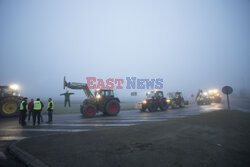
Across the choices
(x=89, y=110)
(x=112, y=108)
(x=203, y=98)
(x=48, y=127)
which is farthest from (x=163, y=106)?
(x=48, y=127)

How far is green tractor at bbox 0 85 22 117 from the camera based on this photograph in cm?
1127

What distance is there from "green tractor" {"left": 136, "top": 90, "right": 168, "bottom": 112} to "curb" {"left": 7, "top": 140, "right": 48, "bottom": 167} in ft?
42.1

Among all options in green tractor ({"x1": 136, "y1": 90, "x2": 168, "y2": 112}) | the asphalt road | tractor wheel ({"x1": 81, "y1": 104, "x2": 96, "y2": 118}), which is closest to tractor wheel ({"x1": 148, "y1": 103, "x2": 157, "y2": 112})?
green tractor ({"x1": 136, "y1": 90, "x2": 168, "y2": 112})

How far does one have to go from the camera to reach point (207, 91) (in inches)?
1008

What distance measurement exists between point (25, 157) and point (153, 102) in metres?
13.7

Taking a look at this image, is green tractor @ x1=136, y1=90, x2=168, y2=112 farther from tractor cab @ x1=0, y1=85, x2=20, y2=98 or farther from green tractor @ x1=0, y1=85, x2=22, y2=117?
tractor cab @ x1=0, y1=85, x2=20, y2=98

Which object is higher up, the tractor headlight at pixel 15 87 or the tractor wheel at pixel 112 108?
the tractor headlight at pixel 15 87

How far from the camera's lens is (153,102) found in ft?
50.9

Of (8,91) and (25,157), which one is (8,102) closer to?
(8,91)

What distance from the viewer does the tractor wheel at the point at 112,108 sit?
39.6 feet

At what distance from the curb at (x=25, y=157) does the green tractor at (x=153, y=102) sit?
1283 cm

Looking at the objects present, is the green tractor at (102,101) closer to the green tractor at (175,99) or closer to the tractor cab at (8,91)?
the tractor cab at (8,91)

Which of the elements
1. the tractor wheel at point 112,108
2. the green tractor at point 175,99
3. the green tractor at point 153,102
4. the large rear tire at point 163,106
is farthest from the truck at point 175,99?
the tractor wheel at point 112,108

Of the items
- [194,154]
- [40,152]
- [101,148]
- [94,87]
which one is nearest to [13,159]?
[40,152]
